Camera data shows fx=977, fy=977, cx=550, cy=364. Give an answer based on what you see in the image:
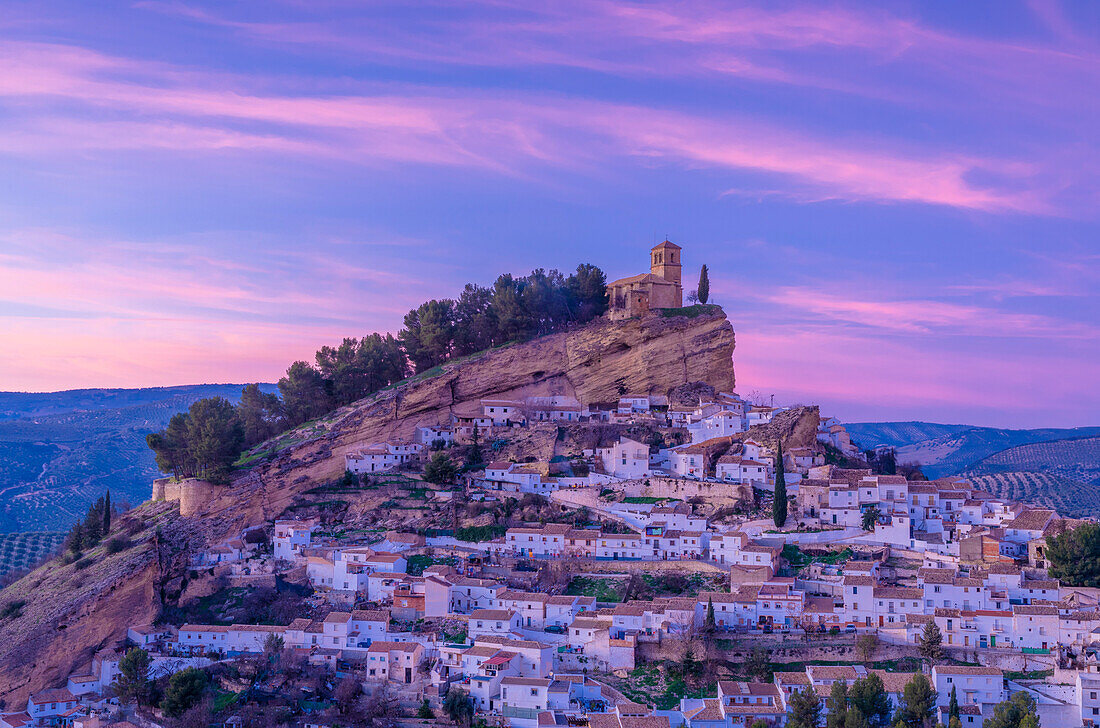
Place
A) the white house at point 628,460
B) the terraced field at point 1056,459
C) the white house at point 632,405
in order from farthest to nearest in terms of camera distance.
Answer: the terraced field at point 1056,459 < the white house at point 632,405 < the white house at point 628,460

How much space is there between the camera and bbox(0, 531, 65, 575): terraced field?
58.2 meters

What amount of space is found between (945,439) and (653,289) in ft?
303

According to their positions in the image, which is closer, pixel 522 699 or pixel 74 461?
pixel 522 699

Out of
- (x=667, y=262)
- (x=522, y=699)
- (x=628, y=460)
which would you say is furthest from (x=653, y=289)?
(x=522, y=699)

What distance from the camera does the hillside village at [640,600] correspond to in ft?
90.4

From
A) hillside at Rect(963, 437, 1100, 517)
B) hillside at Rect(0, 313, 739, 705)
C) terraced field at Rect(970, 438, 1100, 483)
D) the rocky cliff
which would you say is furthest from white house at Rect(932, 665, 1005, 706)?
terraced field at Rect(970, 438, 1100, 483)

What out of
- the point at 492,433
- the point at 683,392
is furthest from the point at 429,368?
the point at 683,392

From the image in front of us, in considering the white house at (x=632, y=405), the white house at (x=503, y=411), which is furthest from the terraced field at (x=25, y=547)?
the white house at (x=632, y=405)

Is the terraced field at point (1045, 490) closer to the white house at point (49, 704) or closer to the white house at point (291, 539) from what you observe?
the white house at point (291, 539)

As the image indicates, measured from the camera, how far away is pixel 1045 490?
242 feet

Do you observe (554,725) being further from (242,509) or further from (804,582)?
(242,509)

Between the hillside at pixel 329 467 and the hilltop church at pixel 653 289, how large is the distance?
1.40 m

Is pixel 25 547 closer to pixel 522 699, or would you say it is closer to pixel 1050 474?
pixel 522 699

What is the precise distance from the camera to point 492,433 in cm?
4528
